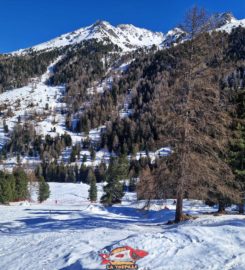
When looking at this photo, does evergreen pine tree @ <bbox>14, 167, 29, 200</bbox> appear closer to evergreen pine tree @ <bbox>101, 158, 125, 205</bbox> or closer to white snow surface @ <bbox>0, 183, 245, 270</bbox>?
evergreen pine tree @ <bbox>101, 158, 125, 205</bbox>

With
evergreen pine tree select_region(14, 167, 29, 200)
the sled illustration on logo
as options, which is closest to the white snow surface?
the sled illustration on logo

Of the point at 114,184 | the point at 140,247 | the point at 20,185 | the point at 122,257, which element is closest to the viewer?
the point at 122,257

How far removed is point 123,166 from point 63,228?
40849 millimetres

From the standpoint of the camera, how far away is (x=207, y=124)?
1873 cm

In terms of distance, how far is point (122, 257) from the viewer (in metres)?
11.5

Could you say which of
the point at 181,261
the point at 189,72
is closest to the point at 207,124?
the point at 189,72

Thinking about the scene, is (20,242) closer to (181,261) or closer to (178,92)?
(181,261)

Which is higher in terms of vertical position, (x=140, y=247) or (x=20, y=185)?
(x=140, y=247)

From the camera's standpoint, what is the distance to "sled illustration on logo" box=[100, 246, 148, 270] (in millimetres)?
10621

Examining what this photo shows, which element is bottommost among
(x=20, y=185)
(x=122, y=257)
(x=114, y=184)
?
(x=20, y=185)

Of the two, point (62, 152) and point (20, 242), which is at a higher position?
point (62, 152)

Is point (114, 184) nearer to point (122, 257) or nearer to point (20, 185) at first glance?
point (20, 185)

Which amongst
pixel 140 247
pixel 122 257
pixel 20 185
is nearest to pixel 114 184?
pixel 20 185

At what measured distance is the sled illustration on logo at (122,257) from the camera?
10.6 meters
